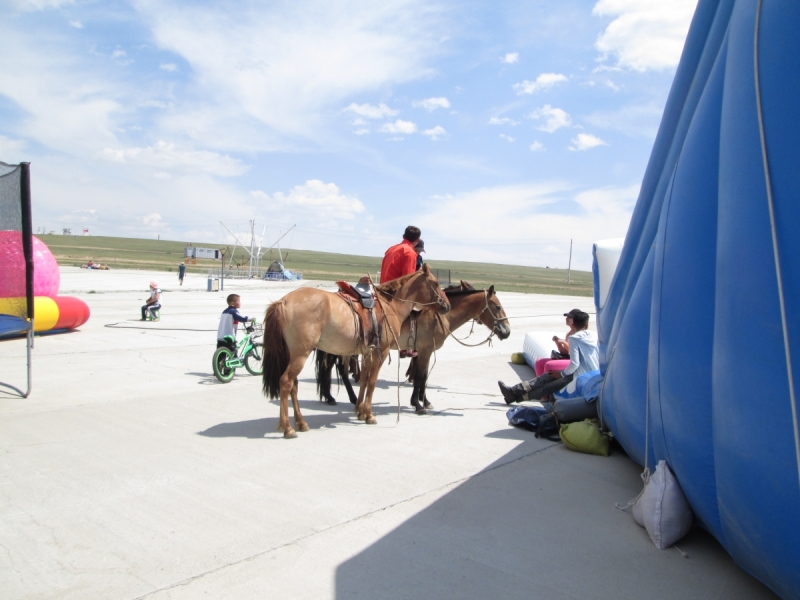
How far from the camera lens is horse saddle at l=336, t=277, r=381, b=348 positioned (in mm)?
7293

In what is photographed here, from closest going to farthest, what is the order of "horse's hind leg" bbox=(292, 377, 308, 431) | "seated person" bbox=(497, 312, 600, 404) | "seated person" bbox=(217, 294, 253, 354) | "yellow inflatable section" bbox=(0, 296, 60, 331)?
"horse's hind leg" bbox=(292, 377, 308, 431)
"seated person" bbox=(497, 312, 600, 404)
"seated person" bbox=(217, 294, 253, 354)
"yellow inflatable section" bbox=(0, 296, 60, 331)

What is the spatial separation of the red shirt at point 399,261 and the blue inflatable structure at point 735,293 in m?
5.11

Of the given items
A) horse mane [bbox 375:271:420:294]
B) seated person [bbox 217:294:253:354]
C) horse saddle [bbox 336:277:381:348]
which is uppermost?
horse mane [bbox 375:271:420:294]

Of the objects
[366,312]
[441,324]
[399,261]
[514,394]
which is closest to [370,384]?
[366,312]

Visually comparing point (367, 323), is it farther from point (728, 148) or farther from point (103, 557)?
point (728, 148)

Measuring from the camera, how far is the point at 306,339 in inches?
261

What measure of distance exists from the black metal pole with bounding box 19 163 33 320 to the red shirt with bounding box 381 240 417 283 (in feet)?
16.1

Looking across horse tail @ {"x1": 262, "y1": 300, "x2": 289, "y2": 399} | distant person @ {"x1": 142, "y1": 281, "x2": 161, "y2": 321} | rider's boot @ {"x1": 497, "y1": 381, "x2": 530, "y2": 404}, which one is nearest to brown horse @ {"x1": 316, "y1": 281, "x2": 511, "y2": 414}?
rider's boot @ {"x1": 497, "y1": 381, "x2": 530, "y2": 404}

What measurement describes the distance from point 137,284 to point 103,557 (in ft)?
129

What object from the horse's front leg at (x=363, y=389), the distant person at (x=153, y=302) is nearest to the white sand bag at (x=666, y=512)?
the horse's front leg at (x=363, y=389)

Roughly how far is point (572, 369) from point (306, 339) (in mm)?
3544

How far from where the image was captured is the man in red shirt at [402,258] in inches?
367

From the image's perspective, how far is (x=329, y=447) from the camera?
6293 millimetres

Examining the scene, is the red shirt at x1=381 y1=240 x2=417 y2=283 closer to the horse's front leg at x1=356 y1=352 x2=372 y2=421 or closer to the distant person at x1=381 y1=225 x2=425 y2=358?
the distant person at x1=381 y1=225 x2=425 y2=358
